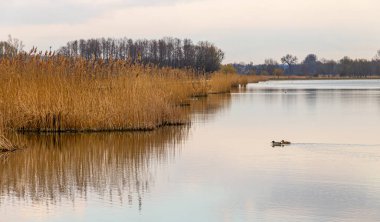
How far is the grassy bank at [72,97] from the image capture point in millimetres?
12562

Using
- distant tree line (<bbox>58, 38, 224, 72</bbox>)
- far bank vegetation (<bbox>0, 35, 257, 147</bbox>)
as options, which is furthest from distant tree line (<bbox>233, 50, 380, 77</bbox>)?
far bank vegetation (<bbox>0, 35, 257, 147</bbox>)

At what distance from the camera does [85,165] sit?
9031mm

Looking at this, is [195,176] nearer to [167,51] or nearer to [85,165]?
[85,165]

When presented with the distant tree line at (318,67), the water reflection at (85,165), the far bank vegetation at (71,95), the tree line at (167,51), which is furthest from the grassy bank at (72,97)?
the distant tree line at (318,67)

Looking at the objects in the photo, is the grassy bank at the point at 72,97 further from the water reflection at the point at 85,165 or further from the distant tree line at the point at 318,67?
the distant tree line at the point at 318,67

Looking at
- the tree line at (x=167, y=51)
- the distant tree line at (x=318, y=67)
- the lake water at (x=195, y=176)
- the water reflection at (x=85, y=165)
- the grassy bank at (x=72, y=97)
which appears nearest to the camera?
the lake water at (x=195, y=176)

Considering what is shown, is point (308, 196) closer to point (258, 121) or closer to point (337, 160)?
point (337, 160)

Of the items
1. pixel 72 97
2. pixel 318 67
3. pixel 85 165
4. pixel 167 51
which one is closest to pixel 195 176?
pixel 85 165

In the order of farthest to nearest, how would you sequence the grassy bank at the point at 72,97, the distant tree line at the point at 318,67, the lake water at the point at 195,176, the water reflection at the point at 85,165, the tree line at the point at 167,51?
the distant tree line at the point at 318,67 → the tree line at the point at 167,51 → the grassy bank at the point at 72,97 → the water reflection at the point at 85,165 → the lake water at the point at 195,176

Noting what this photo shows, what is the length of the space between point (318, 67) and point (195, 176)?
349 feet

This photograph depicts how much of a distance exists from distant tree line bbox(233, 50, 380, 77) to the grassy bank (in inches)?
3355

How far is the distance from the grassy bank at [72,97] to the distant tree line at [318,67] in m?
85.2

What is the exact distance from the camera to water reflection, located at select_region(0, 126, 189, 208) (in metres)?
7.09

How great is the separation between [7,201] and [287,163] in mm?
4050
